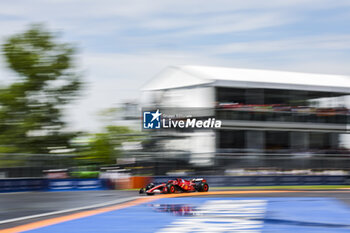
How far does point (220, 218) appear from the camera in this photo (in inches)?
509

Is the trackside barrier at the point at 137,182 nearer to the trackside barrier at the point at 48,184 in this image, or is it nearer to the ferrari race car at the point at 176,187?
the trackside barrier at the point at 48,184

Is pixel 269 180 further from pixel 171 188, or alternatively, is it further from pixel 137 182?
pixel 171 188

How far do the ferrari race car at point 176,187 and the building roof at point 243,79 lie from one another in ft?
27.3

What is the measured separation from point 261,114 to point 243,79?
2.12 m

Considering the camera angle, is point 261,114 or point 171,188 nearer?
point 171,188

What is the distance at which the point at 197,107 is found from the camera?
30.8 metres

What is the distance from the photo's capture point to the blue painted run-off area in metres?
11.1

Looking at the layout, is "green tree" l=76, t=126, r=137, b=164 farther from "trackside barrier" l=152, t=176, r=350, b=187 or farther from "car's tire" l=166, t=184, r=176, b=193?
"car's tire" l=166, t=184, r=176, b=193

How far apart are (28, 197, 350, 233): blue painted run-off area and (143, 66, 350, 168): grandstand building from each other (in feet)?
39.9

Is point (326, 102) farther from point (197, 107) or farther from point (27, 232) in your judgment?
point (27, 232)

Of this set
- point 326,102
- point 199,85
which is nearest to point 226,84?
point 199,85

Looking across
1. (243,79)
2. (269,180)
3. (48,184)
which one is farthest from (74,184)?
(243,79)

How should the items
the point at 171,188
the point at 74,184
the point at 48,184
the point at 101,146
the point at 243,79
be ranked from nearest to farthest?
the point at 171,188
the point at 48,184
the point at 74,184
the point at 243,79
the point at 101,146

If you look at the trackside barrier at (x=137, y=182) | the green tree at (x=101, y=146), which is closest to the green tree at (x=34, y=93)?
the green tree at (x=101, y=146)
